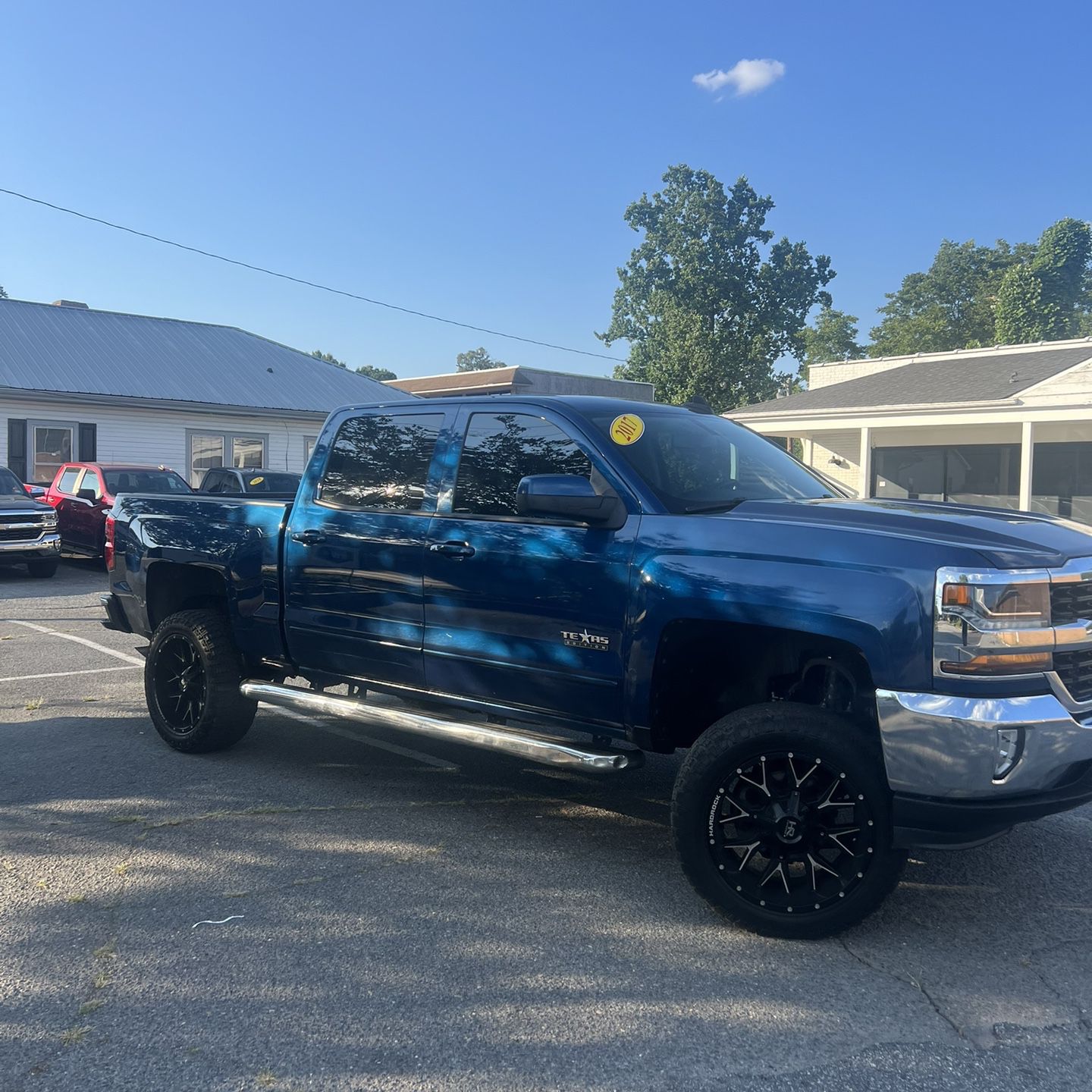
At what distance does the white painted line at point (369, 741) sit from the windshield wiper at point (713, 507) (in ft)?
7.97

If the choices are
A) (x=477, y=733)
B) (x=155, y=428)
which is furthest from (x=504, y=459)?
(x=155, y=428)

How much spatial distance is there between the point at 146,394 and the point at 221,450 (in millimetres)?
2418

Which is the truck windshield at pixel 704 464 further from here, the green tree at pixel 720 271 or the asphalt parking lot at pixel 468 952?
the green tree at pixel 720 271

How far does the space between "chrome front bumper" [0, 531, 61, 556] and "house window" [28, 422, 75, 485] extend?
7882mm

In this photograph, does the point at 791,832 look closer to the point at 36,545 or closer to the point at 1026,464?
the point at 36,545

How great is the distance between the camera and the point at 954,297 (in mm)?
76375

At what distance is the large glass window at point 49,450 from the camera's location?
22500mm

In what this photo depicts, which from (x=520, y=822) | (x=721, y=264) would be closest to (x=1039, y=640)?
(x=520, y=822)

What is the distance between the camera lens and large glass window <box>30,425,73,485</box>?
22.5 m

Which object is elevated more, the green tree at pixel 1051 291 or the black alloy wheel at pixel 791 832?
the green tree at pixel 1051 291

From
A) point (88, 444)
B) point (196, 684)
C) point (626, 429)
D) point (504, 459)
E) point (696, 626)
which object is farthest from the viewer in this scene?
point (88, 444)

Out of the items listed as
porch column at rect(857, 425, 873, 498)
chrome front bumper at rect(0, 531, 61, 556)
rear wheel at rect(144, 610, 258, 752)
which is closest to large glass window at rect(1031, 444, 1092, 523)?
porch column at rect(857, 425, 873, 498)

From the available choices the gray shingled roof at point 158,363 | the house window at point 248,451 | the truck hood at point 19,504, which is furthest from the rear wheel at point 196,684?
the house window at point 248,451

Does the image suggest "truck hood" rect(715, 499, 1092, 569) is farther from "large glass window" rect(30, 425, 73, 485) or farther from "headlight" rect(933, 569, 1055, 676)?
"large glass window" rect(30, 425, 73, 485)
